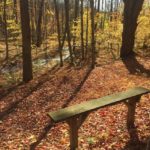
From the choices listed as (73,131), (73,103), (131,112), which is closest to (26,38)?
(73,103)

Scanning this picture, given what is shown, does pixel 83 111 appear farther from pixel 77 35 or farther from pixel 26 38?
pixel 77 35

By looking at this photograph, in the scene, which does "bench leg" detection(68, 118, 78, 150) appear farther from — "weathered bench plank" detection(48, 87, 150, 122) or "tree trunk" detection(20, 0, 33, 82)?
"tree trunk" detection(20, 0, 33, 82)

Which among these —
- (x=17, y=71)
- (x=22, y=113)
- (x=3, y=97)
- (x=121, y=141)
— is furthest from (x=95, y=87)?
(x=17, y=71)

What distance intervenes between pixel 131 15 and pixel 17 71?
9.70 m

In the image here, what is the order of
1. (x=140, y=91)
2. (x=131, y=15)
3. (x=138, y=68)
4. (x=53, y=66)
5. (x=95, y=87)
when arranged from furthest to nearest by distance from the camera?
1. (x=53, y=66)
2. (x=131, y=15)
3. (x=138, y=68)
4. (x=95, y=87)
5. (x=140, y=91)

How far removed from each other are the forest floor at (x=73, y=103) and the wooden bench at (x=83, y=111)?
0.48 metres

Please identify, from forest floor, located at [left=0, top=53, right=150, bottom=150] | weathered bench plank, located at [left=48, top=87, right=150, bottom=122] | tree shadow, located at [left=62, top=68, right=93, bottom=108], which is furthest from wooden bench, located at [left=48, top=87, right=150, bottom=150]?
tree shadow, located at [left=62, top=68, right=93, bottom=108]

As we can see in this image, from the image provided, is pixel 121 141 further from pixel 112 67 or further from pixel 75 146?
pixel 112 67

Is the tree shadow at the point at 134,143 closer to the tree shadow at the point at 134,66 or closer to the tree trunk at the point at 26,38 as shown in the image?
the tree shadow at the point at 134,66

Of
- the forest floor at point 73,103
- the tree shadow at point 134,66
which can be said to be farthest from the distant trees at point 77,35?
the forest floor at point 73,103

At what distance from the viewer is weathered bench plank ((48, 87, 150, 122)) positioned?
5785 millimetres

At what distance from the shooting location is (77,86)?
12250 mm

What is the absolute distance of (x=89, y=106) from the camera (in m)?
6.26

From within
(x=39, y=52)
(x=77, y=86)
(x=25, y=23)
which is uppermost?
(x=25, y=23)
